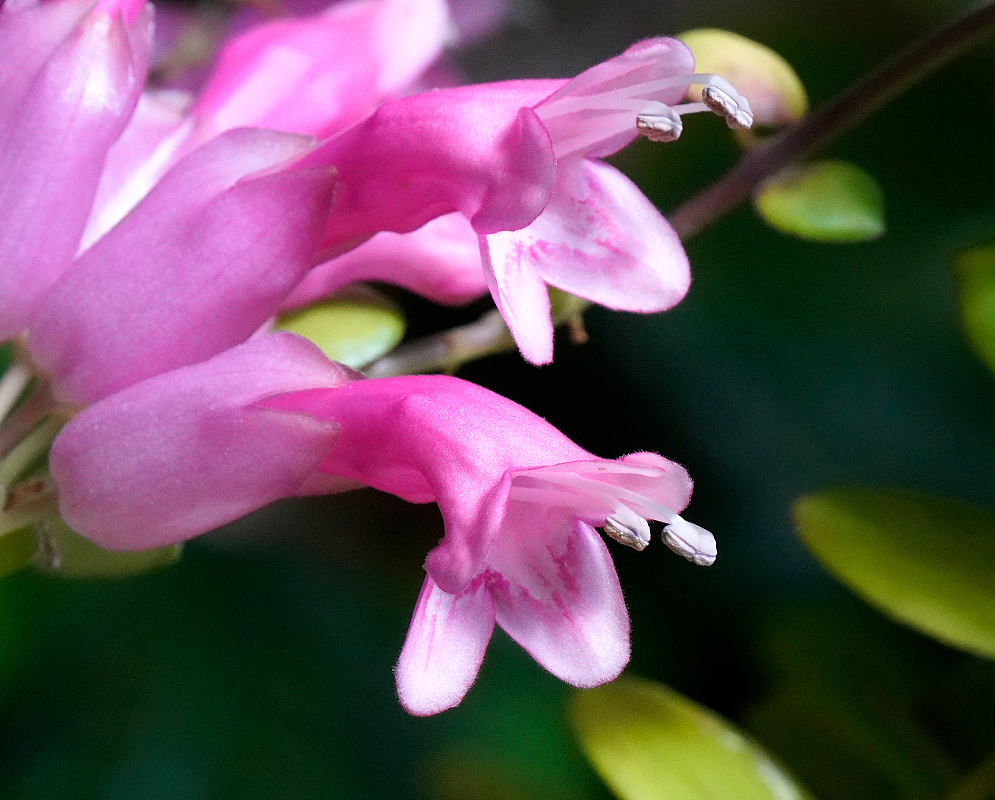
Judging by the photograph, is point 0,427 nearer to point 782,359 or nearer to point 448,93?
Result: point 448,93

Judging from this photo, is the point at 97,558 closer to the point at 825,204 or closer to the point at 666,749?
the point at 666,749

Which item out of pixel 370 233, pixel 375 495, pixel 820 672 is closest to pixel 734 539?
pixel 820 672

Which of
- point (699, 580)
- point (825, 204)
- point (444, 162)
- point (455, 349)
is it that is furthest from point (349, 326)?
point (699, 580)

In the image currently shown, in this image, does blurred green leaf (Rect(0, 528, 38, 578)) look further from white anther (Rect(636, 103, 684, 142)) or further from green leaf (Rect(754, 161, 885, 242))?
green leaf (Rect(754, 161, 885, 242))

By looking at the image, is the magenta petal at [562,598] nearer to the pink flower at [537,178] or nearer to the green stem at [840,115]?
the pink flower at [537,178]

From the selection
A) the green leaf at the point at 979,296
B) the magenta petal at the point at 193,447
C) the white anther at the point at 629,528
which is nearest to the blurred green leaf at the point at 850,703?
the green leaf at the point at 979,296
